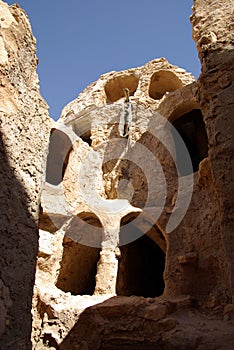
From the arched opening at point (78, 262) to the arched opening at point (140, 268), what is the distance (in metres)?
1.11

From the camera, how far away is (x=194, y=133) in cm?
1255

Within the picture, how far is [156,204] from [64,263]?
3.23 metres

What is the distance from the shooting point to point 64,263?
984cm

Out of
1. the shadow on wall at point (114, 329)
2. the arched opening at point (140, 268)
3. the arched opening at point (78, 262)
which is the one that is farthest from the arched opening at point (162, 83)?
the shadow on wall at point (114, 329)

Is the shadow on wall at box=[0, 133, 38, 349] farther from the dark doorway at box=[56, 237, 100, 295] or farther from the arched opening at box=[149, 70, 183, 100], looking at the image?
the arched opening at box=[149, 70, 183, 100]

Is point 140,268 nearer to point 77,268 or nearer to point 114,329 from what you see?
point 77,268

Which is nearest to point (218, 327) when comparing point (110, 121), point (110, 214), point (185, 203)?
point (185, 203)

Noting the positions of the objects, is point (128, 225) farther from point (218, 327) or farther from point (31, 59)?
point (31, 59)

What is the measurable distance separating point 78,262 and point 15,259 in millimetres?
8921

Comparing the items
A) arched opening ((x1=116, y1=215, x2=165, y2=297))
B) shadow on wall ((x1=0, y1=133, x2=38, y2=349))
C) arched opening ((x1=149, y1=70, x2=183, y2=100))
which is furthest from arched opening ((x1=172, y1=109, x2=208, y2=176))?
shadow on wall ((x1=0, y1=133, x2=38, y2=349))

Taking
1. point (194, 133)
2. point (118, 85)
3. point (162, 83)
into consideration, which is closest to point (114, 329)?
point (194, 133)

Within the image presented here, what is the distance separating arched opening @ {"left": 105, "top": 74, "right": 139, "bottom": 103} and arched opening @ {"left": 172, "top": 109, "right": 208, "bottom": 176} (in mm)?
4101

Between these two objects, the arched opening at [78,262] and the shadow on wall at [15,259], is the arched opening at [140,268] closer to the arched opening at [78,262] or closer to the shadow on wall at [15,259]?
the arched opening at [78,262]

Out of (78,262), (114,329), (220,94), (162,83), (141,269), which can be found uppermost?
(162,83)
